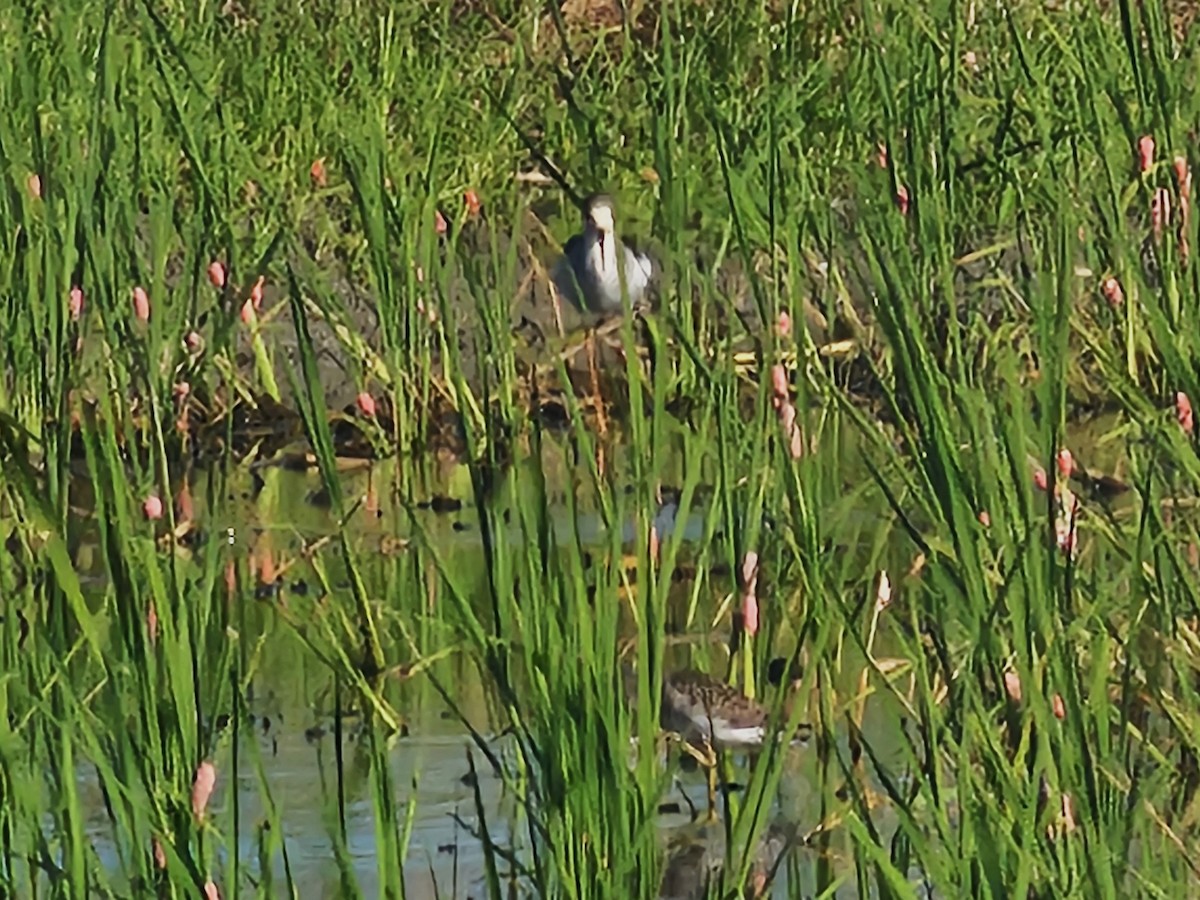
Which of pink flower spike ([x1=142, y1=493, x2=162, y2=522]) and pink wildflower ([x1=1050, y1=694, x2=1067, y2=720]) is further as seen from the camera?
pink flower spike ([x1=142, y1=493, x2=162, y2=522])

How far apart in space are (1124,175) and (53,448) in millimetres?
2451

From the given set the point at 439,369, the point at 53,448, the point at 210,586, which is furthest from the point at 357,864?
the point at 439,369

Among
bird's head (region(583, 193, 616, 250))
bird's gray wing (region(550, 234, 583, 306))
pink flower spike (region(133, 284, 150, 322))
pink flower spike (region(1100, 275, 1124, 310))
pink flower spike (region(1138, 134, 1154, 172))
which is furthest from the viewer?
bird's gray wing (region(550, 234, 583, 306))

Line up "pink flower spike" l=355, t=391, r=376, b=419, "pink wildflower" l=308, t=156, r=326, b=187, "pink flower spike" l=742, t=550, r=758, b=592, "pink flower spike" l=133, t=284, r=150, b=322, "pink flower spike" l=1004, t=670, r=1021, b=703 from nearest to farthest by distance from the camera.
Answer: "pink flower spike" l=1004, t=670, r=1021, b=703 → "pink flower spike" l=742, t=550, r=758, b=592 → "pink flower spike" l=133, t=284, r=150, b=322 → "pink flower spike" l=355, t=391, r=376, b=419 → "pink wildflower" l=308, t=156, r=326, b=187

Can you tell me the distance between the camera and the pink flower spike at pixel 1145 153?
4.04 m

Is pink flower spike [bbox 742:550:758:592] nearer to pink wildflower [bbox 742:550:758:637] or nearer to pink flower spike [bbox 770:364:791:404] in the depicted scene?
pink wildflower [bbox 742:550:758:637]

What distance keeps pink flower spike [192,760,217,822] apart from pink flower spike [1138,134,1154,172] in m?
1.87

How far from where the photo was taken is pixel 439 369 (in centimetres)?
594

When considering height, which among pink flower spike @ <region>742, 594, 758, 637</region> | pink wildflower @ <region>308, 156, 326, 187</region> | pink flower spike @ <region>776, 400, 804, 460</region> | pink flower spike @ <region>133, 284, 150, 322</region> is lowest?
pink flower spike @ <region>742, 594, 758, 637</region>

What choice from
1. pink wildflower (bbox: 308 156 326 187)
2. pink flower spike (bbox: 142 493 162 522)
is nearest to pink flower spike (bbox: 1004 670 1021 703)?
pink flower spike (bbox: 142 493 162 522)

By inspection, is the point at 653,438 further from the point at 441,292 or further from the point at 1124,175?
the point at 1124,175

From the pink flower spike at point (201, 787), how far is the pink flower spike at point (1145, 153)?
1866 millimetres

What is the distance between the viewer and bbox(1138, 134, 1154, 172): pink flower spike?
13.3ft

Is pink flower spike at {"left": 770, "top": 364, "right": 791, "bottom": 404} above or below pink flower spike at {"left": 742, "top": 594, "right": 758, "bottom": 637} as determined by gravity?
above
